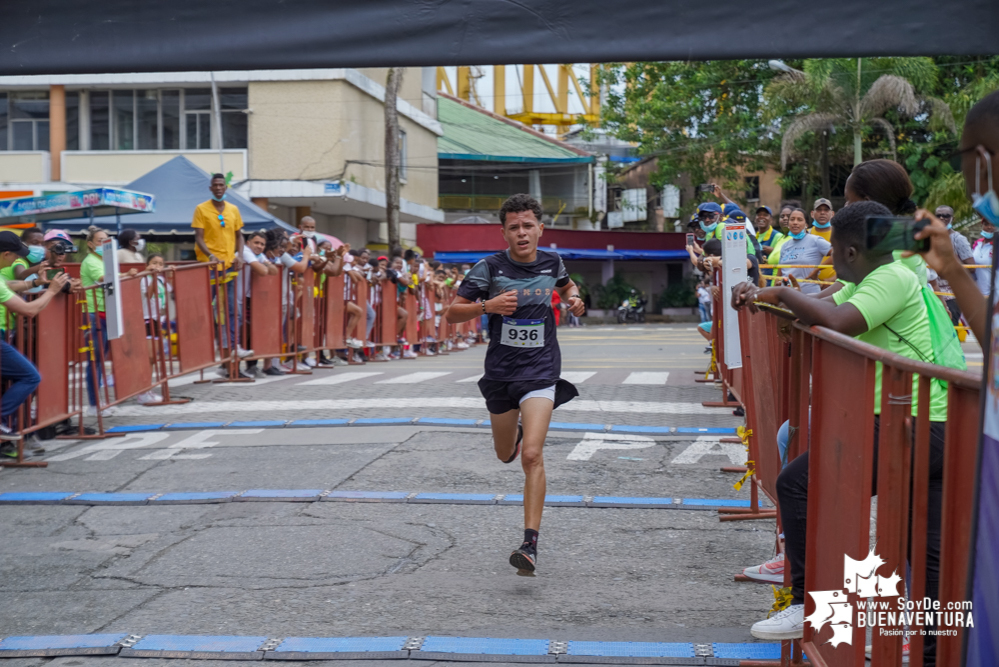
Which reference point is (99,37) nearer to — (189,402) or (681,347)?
(189,402)

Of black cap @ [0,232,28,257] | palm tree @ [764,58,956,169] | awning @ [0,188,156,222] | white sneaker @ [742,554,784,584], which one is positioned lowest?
white sneaker @ [742,554,784,584]

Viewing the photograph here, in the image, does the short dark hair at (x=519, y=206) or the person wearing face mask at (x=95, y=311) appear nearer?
the short dark hair at (x=519, y=206)

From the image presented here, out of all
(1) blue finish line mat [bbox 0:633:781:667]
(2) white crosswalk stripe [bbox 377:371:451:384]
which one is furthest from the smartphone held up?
(2) white crosswalk stripe [bbox 377:371:451:384]

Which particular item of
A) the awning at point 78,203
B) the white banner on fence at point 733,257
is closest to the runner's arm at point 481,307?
the white banner on fence at point 733,257

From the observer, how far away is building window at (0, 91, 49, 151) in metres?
32.6

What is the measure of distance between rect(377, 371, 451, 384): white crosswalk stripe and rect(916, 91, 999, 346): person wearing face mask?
38.0ft

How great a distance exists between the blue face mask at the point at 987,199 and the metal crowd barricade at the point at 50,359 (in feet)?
25.7

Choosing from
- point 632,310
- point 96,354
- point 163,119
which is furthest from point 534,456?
point 632,310

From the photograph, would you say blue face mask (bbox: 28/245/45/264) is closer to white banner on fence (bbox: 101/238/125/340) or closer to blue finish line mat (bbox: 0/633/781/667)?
white banner on fence (bbox: 101/238/125/340)

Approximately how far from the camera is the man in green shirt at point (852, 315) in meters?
3.63

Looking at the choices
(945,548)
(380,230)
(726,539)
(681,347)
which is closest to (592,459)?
(726,539)

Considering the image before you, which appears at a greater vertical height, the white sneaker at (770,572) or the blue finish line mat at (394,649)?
the white sneaker at (770,572)

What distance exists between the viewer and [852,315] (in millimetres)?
3633

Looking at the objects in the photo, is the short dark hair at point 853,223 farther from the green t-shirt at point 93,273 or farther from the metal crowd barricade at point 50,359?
the green t-shirt at point 93,273
